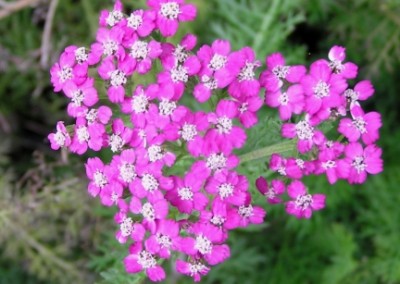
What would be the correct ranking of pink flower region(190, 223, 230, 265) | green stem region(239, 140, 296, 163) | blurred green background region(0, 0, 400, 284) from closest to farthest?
1. pink flower region(190, 223, 230, 265)
2. green stem region(239, 140, 296, 163)
3. blurred green background region(0, 0, 400, 284)

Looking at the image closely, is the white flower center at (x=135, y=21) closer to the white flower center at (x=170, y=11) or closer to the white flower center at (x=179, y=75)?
the white flower center at (x=170, y=11)

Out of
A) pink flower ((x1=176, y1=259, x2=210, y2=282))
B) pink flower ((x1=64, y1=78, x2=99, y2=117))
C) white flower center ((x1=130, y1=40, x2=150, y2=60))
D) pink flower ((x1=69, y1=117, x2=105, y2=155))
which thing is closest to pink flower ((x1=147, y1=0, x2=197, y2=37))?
white flower center ((x1=130, y1=40, x2=150, y2=60))

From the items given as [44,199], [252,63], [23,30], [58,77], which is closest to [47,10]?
[23,30]

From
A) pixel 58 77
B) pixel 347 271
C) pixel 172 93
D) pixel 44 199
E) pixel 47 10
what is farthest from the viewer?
pixel 47 10

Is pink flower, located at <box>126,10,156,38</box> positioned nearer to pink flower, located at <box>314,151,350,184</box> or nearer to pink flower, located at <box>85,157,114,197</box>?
pink flower, located at <box>85,157,114,197</box>

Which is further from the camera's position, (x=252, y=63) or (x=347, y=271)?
(x=347, y=271)

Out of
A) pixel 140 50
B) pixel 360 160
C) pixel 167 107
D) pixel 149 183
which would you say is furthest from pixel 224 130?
pixel 360 160

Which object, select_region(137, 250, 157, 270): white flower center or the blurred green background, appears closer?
select_region(137, 250, 157, 270): white flower center

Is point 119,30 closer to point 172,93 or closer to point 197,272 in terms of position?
point 172,93
